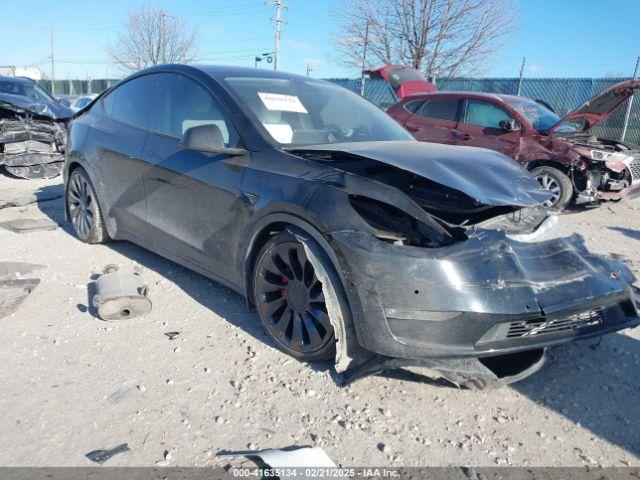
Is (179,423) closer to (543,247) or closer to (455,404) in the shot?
(455,404)

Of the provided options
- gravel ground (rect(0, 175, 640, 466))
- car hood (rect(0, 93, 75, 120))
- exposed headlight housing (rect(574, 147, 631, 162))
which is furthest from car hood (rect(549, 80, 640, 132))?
car hood (rect(0, 93, 75, 120))

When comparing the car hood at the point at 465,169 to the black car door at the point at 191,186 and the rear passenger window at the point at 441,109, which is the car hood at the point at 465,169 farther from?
the rear passenger window at the point at 441,109

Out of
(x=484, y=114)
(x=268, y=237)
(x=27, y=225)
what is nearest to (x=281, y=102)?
(x=268, y=237)

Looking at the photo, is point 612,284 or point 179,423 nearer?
point 179,423

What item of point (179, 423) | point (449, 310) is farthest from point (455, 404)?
point (179, 423)

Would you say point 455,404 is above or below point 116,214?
below

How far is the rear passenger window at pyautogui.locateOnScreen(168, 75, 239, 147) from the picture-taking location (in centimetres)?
322

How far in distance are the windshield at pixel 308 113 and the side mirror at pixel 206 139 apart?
270mm

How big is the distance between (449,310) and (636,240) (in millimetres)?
4637

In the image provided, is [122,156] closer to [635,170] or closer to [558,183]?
[558,183]

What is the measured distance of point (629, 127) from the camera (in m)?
13.9

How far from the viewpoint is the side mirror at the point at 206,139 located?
2.96m

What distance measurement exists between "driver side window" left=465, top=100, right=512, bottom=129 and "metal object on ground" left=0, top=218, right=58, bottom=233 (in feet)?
20.6

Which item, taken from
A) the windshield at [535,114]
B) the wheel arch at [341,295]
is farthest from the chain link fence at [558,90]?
the wheel arch at [341,295]
